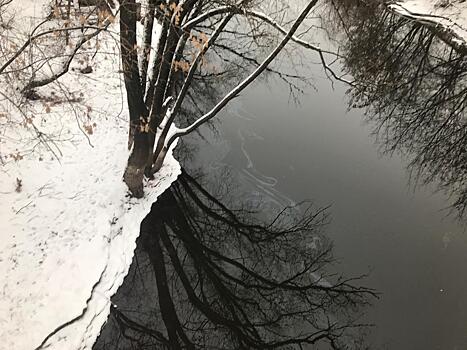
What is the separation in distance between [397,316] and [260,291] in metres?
2.18

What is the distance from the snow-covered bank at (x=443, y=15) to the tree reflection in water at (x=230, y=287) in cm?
841

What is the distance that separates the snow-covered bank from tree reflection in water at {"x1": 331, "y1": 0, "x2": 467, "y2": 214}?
10.3 inches

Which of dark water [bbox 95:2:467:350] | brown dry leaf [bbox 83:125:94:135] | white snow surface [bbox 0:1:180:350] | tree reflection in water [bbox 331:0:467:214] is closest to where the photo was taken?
white snow surface [bbox 0:1:180:350]

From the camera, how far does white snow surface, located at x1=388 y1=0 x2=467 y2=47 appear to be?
12.5 m

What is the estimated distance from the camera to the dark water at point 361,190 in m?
6.12

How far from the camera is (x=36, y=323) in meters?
5.22

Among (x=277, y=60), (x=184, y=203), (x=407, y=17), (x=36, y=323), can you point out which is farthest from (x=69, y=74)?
(x=407, y=17)

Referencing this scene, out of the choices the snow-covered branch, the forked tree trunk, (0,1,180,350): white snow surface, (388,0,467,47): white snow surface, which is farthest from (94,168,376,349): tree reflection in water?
(388,0,467,47): white snow surface

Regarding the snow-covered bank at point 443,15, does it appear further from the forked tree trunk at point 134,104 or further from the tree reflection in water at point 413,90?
the forked tree trunk at point 134,104

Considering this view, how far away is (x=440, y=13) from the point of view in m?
13.3

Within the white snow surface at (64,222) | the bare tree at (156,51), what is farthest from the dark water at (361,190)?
the bare tree at (156,51)

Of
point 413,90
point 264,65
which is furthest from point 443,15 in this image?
point 264,65

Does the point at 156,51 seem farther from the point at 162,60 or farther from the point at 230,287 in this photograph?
the point at 230,287

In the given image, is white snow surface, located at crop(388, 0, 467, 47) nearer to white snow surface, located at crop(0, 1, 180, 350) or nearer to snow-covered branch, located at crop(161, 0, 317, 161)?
snow-covered branch, located at crop(161, 0, 317, 161)
